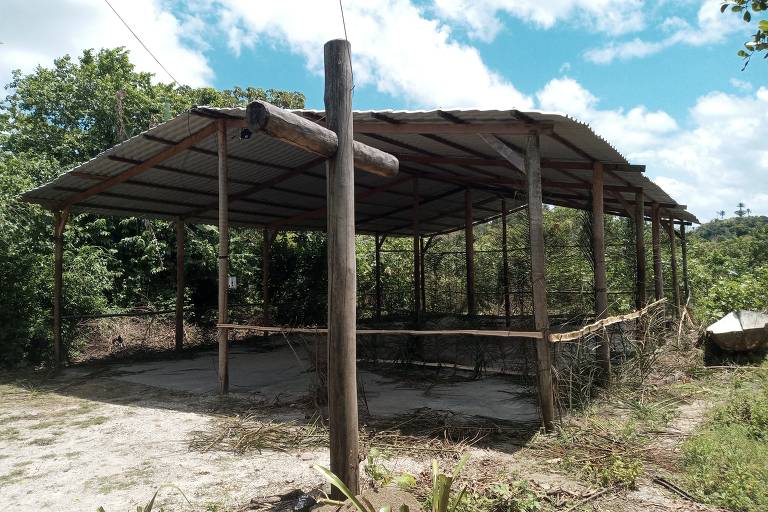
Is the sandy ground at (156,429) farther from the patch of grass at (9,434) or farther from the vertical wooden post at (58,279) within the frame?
the vertical wooden post at (58,279)

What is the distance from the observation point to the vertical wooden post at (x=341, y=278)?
302 cm

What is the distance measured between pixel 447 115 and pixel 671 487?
11.8 ft

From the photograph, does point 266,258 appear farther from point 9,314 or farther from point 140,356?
point 9,314

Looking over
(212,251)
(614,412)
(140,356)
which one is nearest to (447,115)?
(614,412)

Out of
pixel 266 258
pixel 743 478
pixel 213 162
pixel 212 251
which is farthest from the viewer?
pixel 212 251

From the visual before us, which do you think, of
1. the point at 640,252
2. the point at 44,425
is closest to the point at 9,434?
the point at 44,425

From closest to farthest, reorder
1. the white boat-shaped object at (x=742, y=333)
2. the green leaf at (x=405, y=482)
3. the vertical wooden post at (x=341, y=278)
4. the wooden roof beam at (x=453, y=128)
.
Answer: the vertical wooden post at (x=341, y=278) < the green leaf at (x=405, y=482) < the wooden roof beam at (x=453, y=128) < the white boat-shaped object at (x=742, y=333)

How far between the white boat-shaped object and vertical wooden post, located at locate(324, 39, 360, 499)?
665cm

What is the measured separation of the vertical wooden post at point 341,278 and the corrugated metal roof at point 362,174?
222 centimetres

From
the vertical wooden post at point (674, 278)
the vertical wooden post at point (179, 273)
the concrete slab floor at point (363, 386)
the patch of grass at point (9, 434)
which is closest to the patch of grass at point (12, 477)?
the patch of grass at point (9, 434)

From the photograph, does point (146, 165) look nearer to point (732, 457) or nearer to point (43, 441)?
point (43, 441)

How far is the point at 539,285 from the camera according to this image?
500 centimetres

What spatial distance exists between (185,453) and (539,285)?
347cm

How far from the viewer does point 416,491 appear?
3.48 metres
